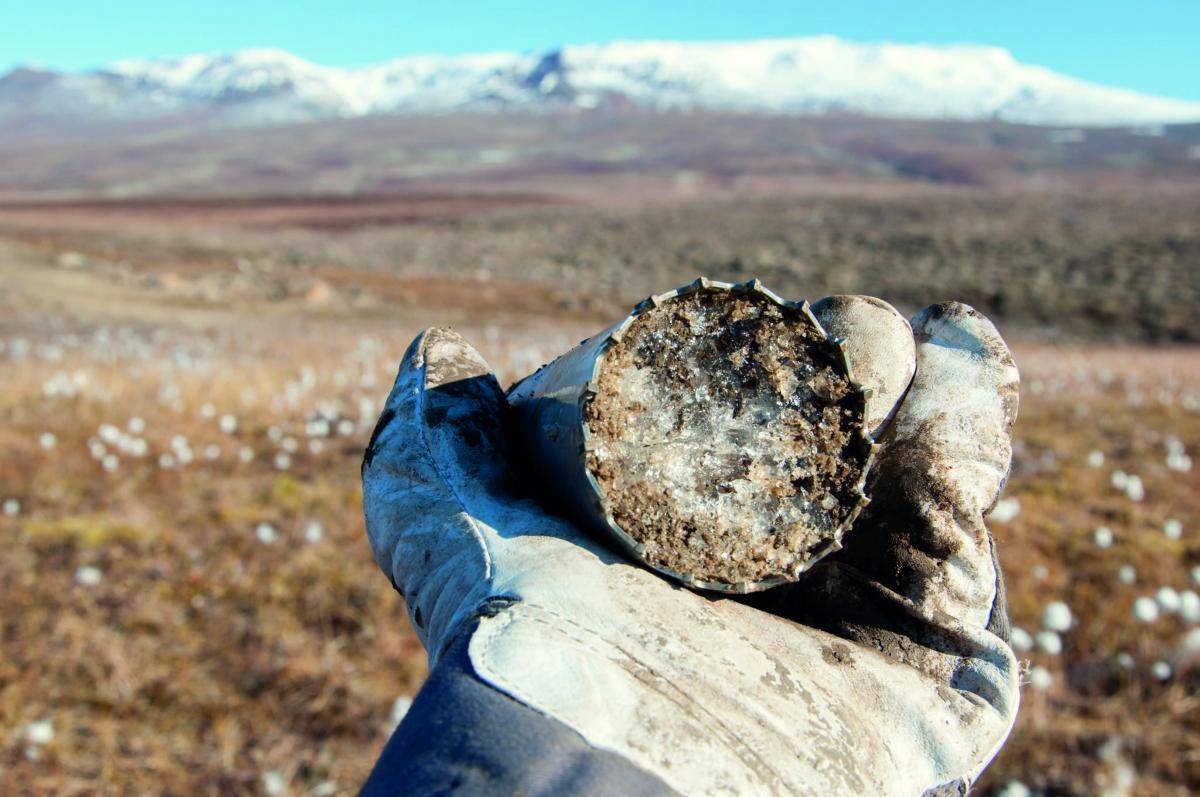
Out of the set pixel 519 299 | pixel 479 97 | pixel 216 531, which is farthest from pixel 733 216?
pixel 479 97

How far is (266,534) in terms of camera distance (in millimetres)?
4449

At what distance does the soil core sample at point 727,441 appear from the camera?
139 centimetres

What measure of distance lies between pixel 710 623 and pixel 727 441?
0.33 m

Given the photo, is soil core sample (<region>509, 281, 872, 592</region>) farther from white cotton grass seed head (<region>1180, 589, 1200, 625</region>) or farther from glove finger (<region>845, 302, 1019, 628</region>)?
white cotton grass seed head (<region>1180, 589, 1200, 625</region>)

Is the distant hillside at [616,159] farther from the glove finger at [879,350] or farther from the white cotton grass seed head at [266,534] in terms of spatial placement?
the glove finger at [879,350]

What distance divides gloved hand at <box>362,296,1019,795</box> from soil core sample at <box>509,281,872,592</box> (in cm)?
10

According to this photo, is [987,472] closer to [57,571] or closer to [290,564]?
[290,564]

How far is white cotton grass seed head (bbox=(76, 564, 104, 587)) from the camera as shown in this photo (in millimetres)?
4188

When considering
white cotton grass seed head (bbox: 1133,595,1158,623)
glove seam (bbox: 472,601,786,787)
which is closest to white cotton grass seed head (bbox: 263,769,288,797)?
glove seam (bbox: 472,601,786,787)

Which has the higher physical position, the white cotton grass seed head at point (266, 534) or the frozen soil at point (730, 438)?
the frozen soil at point (730, 438)

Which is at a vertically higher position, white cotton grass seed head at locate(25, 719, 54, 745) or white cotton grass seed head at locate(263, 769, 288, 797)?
white cotton grass seed head at locate(25, 719, 54, 745)

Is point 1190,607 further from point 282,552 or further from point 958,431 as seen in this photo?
point 282,552

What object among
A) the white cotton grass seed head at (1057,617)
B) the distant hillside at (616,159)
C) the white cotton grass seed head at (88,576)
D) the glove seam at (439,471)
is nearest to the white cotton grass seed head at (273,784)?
the white cotton grass seed head at (88,576)

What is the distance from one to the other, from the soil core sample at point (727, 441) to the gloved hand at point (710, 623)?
10 centimetres
